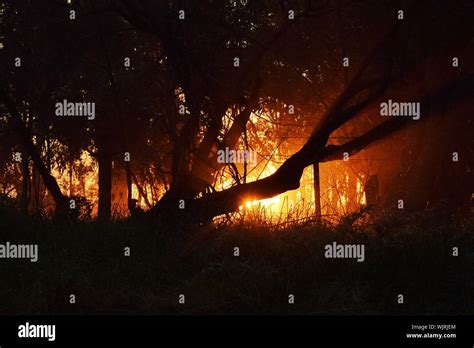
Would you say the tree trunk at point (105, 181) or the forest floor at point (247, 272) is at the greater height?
the tree trunk at point (105, 181)

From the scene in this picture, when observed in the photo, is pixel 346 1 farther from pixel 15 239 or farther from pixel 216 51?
pixel 15 239

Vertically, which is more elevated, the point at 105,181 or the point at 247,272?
the point at 105,181

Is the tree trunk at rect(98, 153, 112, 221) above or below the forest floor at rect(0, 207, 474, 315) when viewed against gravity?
above

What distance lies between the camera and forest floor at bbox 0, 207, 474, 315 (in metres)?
8.78

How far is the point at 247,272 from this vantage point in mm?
9164

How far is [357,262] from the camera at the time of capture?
9.34 metres

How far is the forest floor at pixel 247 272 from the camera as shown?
28.8 feet

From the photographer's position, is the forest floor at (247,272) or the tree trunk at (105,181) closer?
the forest floor at (247,272)

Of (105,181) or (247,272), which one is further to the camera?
(105,181)

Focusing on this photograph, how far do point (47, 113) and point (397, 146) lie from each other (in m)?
8.69

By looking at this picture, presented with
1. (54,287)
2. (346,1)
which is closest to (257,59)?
(346,1)

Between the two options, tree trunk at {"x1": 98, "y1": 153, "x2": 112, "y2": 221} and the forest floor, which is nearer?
the forest floor

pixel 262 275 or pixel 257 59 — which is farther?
pixel 257 59

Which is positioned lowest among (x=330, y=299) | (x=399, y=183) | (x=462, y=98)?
(x=330, y=299)
